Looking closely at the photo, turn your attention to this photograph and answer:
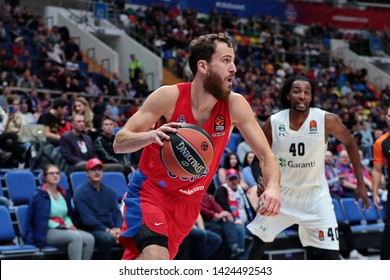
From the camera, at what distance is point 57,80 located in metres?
15.4

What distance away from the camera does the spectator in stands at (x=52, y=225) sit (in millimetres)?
7812

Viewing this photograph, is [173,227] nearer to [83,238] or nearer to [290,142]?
[290,142]

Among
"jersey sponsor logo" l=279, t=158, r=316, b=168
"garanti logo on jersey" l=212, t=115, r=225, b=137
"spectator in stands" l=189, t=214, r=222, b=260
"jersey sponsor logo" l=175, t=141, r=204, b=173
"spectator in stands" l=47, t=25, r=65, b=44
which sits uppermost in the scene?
"spectator in stands" l=47, t=25, r=65, b=44

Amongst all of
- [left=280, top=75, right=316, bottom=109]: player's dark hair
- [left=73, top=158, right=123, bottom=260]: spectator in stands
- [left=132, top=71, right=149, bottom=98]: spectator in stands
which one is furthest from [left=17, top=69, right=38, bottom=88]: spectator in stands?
[left=280, top=75, right=316, bottom=109]: player's dark hair

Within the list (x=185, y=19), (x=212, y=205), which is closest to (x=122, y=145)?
(x=212, y=205)

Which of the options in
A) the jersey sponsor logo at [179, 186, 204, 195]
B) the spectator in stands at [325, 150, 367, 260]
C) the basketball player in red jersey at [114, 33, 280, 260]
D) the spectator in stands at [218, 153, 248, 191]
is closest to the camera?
the basketball player in red jersey at [114, 33, 280, 260]

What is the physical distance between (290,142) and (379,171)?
1893 mm

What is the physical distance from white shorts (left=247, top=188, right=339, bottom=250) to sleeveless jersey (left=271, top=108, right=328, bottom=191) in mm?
127

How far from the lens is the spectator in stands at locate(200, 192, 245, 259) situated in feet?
30.1

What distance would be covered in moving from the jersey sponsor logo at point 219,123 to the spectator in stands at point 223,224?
4897mm

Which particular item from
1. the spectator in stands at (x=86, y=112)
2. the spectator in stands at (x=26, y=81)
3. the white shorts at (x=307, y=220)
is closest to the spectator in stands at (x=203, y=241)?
the spectator in stands at (x=86, y=112)

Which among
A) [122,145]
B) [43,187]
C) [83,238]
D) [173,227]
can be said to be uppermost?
[122,145]

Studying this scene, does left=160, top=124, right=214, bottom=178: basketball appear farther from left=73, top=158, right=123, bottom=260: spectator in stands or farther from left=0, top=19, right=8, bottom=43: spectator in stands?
left=0, top=19, right=8, bottom=43: spectator in stands

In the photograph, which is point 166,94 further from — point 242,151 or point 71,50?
point 71,50
